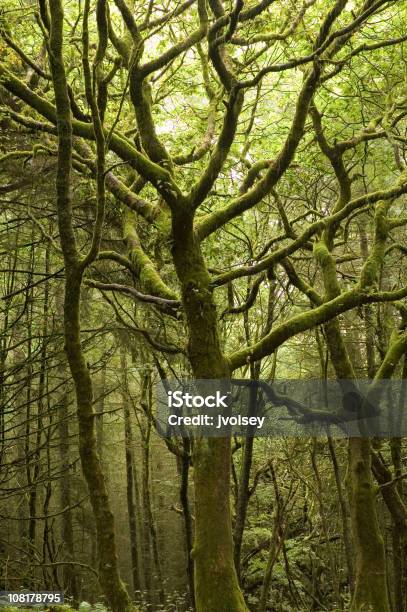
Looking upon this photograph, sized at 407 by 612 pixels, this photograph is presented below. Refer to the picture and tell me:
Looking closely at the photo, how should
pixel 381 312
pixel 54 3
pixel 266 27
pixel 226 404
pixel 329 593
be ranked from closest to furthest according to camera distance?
1. pixel 54 3
2. pixel 226 404
3. pixel 266 27
4. pixel 381 312
5. pixel 329 593

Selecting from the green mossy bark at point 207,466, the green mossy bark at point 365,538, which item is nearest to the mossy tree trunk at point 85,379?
the green mossy bark at point 207,466

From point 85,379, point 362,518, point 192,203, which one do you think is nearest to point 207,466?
point 85,379

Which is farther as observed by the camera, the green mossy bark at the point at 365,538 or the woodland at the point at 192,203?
the green mossy bark at the point at 365,538

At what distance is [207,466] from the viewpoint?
5352mm

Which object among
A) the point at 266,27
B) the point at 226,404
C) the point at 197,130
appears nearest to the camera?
the point at 226,404

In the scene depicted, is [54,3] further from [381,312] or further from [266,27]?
[381,312]

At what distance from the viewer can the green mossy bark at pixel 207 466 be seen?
5.09m

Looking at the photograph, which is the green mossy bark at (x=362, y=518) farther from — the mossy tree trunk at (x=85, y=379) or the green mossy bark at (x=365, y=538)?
the mossy tree trunk at (x=85, y=379)

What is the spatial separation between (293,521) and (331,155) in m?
9.12

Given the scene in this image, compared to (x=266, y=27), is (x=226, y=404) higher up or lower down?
lower down

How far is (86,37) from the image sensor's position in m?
3.53

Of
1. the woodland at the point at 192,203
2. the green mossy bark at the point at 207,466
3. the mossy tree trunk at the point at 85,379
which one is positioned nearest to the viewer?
the mossy tree trunk at the point at 85,379

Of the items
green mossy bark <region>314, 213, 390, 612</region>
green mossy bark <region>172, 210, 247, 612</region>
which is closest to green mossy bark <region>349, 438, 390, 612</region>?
green mossy bark <region>314, 213, 390, 612</region>

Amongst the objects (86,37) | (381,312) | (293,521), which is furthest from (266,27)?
(293,521)
